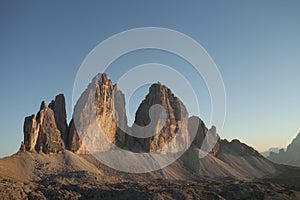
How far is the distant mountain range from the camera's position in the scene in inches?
3137

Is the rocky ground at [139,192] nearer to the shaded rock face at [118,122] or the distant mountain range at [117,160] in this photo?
the distant mountain range at [117,160]

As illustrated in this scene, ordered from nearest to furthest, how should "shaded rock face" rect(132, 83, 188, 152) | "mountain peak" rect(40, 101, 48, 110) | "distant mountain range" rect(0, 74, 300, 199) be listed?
"distant mountain range" rect(0, 74, 300, 199), "mountain peak" rect(40, 101, 48, 110), "shaded rock face" rect(132, 83, 188, 152)

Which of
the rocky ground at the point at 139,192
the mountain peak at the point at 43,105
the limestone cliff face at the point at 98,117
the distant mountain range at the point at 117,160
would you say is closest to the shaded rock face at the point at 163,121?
the distant mountain range at the point at 117,160

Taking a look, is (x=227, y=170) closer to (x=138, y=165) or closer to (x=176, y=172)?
(x=176, y=172)

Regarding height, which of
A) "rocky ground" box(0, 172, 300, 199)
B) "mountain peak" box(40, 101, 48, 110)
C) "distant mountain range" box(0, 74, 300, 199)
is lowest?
"rocky ground" box(0, 172, 300, 199)

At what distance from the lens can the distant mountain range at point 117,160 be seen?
79.7m

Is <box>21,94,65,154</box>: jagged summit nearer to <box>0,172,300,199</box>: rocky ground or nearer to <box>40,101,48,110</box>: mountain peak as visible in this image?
<box>40,101,48,110</box>: mountain peak

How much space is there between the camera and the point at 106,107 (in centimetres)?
16050

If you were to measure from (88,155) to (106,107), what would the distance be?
30507mm

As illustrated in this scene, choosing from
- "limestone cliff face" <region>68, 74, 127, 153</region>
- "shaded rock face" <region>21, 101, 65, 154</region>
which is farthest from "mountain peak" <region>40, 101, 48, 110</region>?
"limestone cliff face" <region>68, 74, 127, 153</region>

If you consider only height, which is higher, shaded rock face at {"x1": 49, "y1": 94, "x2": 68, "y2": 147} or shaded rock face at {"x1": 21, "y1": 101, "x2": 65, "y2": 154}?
shaded rock face at {"x1": 49, "y1": 94, "x2": 68, "y2": 147}

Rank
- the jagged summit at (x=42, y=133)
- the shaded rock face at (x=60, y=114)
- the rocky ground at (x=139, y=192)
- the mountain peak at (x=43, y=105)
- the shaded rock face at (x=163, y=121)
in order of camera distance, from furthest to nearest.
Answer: the shaded rock face at (x=163, y=121) < the shaded rock face at (x=60, y=114) < the mountain peak at (x=43, y=105) < the jagged summit at (x=42, y=133) < the rocky ground at (x=139, y=192)

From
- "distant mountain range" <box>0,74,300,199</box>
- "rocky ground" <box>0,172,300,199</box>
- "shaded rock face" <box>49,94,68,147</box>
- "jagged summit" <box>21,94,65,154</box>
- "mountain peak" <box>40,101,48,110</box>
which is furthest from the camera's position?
"shaded rock face" <box>49,94,68,147</box>

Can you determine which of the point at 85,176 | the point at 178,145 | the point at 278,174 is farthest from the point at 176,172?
the point at 278,174
